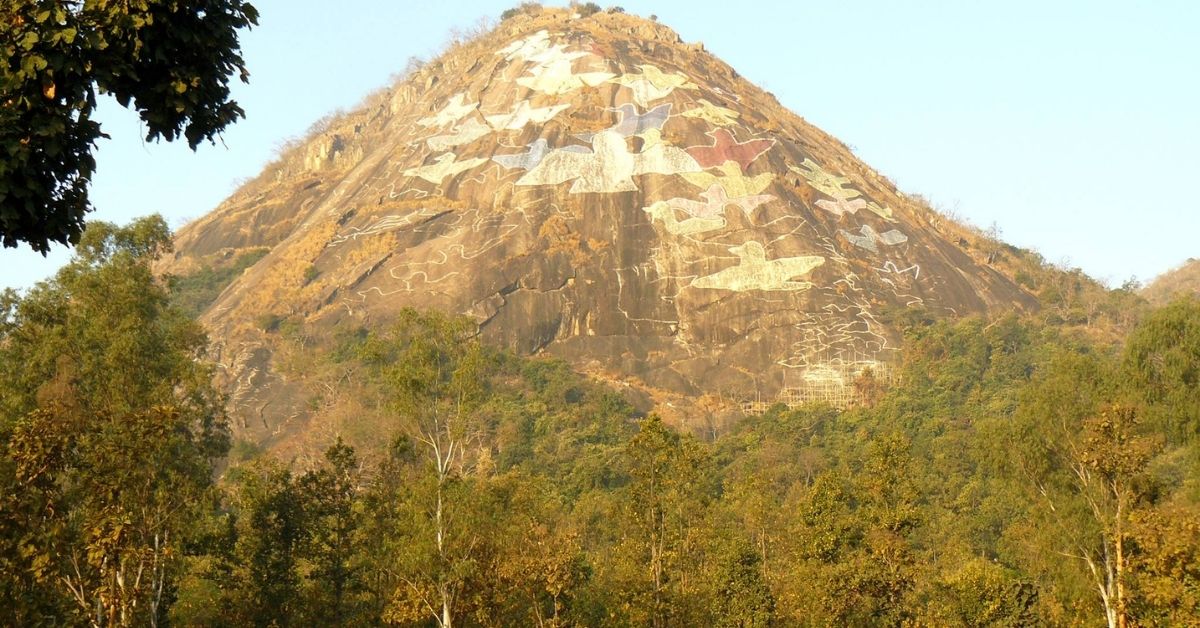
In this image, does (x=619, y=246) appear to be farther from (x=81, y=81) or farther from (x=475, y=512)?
(x=81, y=81)

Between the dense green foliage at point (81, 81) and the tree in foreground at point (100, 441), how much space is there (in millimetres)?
8350

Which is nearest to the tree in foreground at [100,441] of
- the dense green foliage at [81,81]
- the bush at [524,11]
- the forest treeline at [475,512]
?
the forest treeline at [475,512]

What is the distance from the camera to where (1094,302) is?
77.4m

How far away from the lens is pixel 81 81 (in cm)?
639

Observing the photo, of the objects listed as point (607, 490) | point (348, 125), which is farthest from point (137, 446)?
point (348, 125)

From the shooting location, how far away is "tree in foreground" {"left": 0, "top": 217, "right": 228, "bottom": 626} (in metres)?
14.1

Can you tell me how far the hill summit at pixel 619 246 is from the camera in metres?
67.2

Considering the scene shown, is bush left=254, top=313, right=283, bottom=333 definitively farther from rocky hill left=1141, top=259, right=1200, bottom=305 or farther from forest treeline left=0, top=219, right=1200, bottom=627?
rocky hill left=1141, top=259, right=1200, bottom=305

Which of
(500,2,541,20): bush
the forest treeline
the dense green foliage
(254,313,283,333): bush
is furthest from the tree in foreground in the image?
(500,2,541,20): bush

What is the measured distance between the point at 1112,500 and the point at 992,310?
54.1 m

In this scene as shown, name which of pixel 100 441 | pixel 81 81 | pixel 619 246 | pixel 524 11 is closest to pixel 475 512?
pixel 100 441

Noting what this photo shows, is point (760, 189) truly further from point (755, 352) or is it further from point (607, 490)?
point (607, 490)

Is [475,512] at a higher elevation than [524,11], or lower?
lower

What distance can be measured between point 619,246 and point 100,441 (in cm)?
5762
